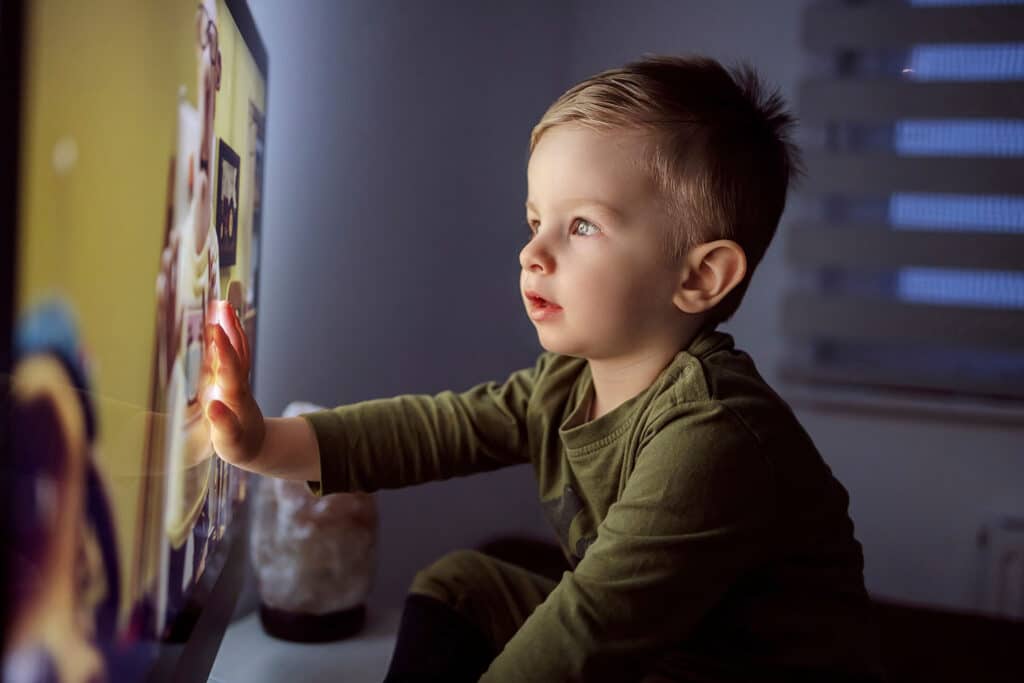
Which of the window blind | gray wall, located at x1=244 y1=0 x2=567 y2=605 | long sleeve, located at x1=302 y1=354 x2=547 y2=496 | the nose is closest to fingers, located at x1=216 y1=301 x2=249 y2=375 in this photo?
long sleeve, located at x1=302 y1=354 x2=547 y2=496

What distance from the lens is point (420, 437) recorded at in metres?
0.92

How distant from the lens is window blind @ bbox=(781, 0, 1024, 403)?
165cm

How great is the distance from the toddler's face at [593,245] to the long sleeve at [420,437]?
Answer: 14 cm

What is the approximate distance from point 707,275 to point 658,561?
0.29 metres

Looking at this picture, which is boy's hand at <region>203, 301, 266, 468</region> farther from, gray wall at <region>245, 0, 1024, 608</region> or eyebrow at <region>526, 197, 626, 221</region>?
gray wall at <region>245, 0, 1024, 608</region>

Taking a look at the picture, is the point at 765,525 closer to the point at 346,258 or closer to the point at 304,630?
the point at 304,630

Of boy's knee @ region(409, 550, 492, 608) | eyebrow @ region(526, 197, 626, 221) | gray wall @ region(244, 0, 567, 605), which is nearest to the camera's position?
eyebrow @ region(526, 197, 626, 221)

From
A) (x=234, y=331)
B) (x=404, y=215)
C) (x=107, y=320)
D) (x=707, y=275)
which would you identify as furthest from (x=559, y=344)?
(x=404, y=215)

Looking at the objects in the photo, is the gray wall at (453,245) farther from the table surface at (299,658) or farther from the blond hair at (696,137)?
the blond hair at (696,137)

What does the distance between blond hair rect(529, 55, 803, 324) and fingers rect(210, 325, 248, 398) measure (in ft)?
1.18

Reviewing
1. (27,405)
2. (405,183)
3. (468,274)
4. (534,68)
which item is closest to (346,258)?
(405,183)

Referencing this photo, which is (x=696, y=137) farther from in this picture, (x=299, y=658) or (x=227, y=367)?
(x=299, y=658)

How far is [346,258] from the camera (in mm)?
1342

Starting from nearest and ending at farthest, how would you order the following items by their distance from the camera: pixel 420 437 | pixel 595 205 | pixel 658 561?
pixel 658 561, pixel 595 205, pixel 420 437
